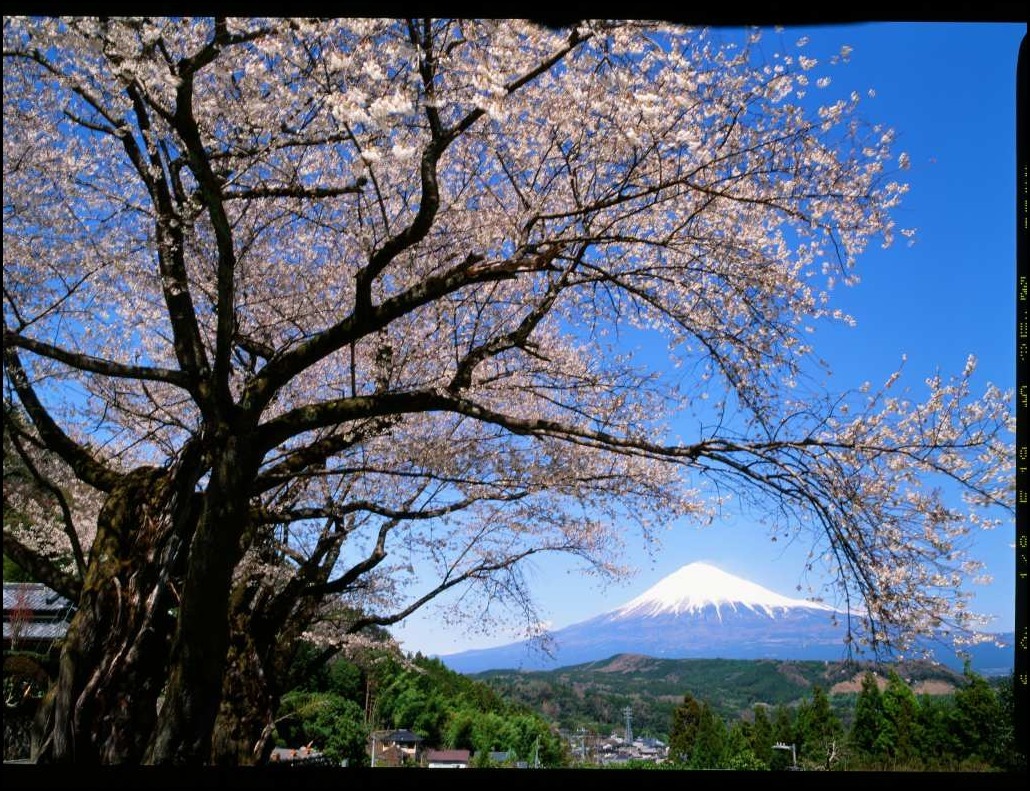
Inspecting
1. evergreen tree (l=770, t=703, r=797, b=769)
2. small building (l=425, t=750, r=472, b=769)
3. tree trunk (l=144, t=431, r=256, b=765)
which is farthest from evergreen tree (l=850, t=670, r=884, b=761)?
tree trunk (l=144, t=431, r=256, b=765)

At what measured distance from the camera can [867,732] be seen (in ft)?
37.7

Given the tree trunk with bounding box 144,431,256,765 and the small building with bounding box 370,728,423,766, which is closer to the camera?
the tree trunk with bounding box 144,431,256,765

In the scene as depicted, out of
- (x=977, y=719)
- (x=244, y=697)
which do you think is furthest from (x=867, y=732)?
(x=244, y=697)

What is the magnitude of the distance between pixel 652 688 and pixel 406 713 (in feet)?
20.5

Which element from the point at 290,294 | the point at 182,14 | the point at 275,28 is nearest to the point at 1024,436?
the point at 182,14

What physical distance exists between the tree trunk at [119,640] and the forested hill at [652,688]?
879 cm

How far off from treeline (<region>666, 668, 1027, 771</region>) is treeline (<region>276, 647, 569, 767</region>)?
98.9 inches

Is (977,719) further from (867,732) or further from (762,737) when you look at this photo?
(762,737)

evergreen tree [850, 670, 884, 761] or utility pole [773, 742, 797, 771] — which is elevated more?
evergreen tree [850, 670, 884, 761]

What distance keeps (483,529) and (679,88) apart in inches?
175

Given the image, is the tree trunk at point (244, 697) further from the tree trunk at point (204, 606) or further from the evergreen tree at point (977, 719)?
the evergreen tree at point (977, 719)

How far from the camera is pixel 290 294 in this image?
5074 mm

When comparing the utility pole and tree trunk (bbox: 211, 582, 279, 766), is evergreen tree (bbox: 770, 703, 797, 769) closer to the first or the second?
the utility pole

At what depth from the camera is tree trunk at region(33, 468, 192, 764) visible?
3.46 metres
